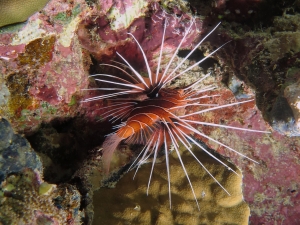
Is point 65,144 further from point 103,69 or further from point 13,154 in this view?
point 13,154

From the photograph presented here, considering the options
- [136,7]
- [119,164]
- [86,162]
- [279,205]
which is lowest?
[279,205]

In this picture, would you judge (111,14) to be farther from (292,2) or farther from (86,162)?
(292,2)

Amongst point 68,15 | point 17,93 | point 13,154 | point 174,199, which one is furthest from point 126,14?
point 174,199

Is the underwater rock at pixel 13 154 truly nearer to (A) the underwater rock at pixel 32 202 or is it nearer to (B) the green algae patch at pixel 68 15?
(A) the underwater rock at pixel 32 202

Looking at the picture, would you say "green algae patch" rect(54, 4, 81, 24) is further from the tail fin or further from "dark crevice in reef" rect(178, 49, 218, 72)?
"dark crevice in reef" rect(178, 49, 218, 72)

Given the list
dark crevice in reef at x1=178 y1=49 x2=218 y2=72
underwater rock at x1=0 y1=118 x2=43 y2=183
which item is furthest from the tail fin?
dark crevice in reef at x1=178 y1=49 x2=218 y2=72

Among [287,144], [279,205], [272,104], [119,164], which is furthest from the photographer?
[279,205]

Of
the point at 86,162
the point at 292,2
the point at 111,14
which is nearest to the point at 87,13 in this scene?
the point at 111,14
